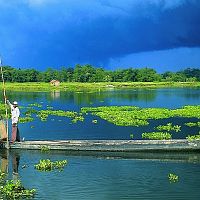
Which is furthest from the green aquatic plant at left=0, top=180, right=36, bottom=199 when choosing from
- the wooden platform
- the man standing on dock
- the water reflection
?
the man standing on dock

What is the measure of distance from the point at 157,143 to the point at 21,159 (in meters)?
7.77

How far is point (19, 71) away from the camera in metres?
186

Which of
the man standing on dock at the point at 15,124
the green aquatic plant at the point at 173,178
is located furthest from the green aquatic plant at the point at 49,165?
the green aquatic plant at the point at 173,178

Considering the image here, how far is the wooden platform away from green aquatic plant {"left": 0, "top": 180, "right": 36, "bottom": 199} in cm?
842

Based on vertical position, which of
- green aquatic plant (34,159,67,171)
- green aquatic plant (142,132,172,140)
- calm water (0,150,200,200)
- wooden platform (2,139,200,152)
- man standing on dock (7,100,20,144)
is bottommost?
calm water (0,150,200,200)

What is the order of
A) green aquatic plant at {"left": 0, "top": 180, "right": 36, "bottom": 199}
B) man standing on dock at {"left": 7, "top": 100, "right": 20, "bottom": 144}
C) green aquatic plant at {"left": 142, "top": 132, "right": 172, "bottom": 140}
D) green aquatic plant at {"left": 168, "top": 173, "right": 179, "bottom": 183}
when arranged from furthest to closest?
green aquatic plant at {"left": 142, "top": 132, "right": 172, "bottom": 140}, man standing on dock at {"left": 7, "top": 100, "right": 20, "bottom": 144}, green aquatic plant at {"left": 168, "top": 173, "right": 179, "bottom": 183}, green aquatic plant at {"left": 0, "top": 180, "right": 36, "bottom": 199}

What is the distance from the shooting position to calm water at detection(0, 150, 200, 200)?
60.1ft

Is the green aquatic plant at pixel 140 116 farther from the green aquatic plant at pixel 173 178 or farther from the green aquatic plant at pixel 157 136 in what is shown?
the green aquatic plant at pixel 173 178

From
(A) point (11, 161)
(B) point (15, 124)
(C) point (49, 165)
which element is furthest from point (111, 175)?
(B) point (15, 124)

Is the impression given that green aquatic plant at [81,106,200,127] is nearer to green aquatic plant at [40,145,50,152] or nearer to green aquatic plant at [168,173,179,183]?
green aquatic plant at [40,145,50,152]

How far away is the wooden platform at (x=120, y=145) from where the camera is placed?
2589 centimetres

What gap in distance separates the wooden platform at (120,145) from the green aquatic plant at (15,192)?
27.6 feet

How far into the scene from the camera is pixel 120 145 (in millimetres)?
26391

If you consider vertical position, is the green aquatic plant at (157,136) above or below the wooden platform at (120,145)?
below
